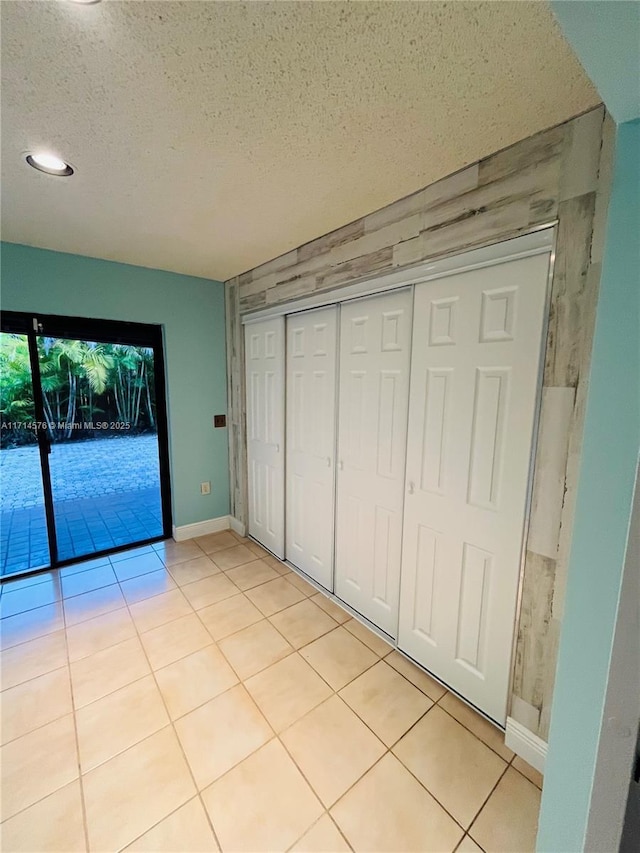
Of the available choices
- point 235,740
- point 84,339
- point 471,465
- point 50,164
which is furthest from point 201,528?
point 50,164

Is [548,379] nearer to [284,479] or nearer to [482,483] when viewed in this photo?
[482,483]

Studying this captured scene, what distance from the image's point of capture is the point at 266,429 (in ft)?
9.68

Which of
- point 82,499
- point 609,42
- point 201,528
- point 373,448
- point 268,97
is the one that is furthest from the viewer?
point 201,528

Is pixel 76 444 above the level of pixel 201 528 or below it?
above

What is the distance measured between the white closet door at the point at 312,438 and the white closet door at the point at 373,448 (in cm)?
11

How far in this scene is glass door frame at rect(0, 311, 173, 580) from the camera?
8.26 ft

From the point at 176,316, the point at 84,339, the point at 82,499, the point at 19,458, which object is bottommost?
the point at 82,499

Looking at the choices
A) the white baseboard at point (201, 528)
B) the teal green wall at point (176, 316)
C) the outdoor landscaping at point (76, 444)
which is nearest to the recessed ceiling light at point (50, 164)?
the teal green wall at point (176, 316)

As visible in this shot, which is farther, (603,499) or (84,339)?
(84,339)

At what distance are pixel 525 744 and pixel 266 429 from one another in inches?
94.5

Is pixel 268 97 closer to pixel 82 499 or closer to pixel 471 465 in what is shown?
pixel 471 465

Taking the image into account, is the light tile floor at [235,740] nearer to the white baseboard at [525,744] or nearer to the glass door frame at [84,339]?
the white baseboard at [525,744]

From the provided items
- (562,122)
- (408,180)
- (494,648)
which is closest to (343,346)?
(408,180)

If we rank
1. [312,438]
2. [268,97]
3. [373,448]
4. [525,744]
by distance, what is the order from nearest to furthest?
[268,97]
[525,744]
[373,448]
[312,438]
